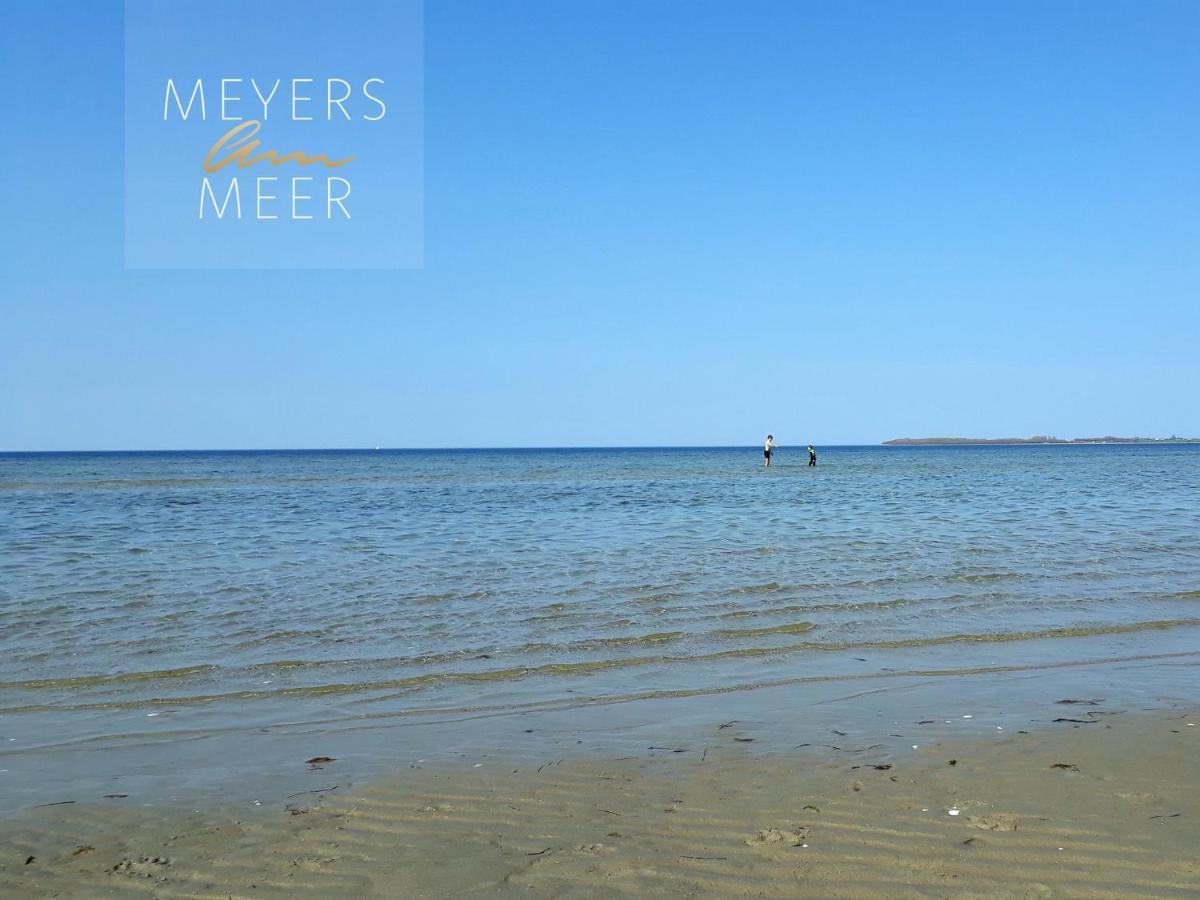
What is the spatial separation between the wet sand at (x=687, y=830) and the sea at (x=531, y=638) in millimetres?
504

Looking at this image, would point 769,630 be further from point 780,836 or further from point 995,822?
point 780,836

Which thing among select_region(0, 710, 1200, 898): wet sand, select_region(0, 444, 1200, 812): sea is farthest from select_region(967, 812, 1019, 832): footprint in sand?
select_region(0, 444, 1200, 812): sea

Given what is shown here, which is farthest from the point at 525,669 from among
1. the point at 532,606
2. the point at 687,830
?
the point at 687,830

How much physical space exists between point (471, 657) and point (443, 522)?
581 inches

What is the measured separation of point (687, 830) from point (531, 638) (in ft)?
16.4

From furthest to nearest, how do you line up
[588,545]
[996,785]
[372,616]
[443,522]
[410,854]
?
[443,522]
[588,545]
[372,616]
[996,785]
[410,854]

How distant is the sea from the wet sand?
0.50 meters

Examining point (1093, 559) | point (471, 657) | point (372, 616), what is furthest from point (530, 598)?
point (1093, 559)

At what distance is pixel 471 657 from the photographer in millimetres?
8883

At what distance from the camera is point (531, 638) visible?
379 inches

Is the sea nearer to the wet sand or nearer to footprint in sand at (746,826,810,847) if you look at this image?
the wet sand

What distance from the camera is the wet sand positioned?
4.21 m

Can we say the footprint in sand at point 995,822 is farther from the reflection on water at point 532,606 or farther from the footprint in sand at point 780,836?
the reflection on water at point 532,606

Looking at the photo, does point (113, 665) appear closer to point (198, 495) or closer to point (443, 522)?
point (443, 522)
